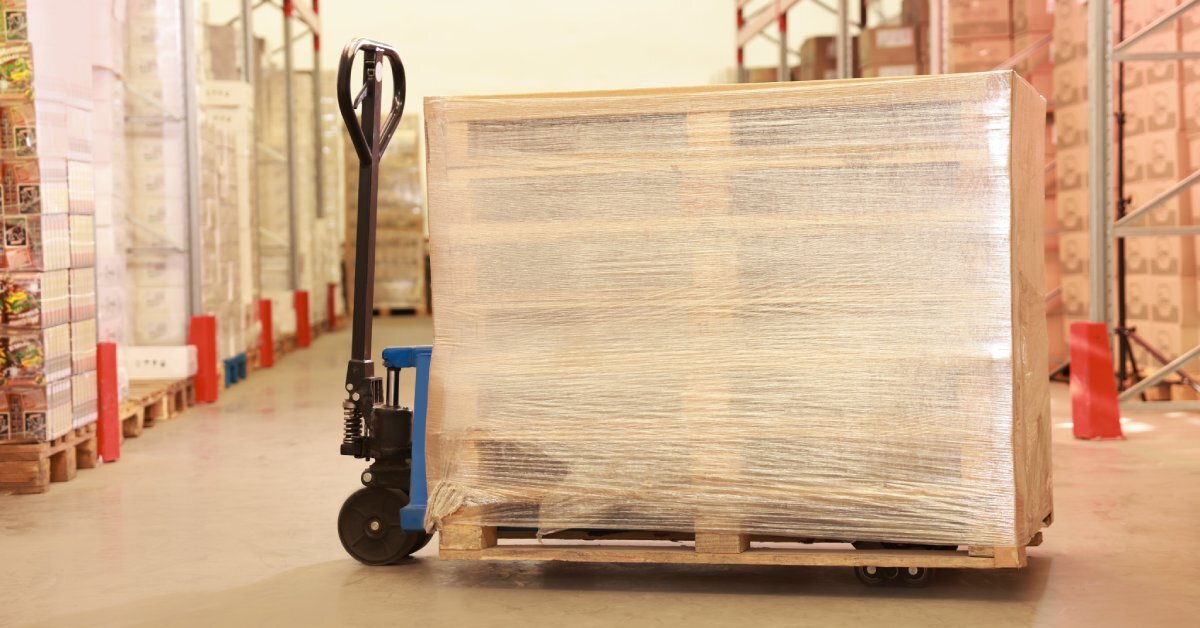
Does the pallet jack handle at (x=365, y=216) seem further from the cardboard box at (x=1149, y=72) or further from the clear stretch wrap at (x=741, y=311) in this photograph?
the cardboard box at (x=1149, y=72)

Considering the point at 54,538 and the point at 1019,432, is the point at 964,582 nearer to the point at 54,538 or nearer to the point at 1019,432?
the point at 1019,432

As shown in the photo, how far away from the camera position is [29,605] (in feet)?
14.4

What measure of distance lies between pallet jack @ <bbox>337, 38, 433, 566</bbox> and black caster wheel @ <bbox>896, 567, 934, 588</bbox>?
147 centimetres

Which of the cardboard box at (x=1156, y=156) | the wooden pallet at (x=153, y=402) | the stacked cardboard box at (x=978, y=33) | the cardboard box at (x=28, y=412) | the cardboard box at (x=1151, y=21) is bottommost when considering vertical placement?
the wooden pallet at (x=153, y=402)

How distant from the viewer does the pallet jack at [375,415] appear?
4.60 metres

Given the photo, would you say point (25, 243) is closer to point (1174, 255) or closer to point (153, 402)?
point (153, 402)

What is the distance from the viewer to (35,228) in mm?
6258

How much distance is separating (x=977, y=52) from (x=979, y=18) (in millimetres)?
252

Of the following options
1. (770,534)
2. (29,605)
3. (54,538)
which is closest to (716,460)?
(770,534)

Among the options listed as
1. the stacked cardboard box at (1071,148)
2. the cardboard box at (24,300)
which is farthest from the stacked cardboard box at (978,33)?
the cardboard box at (24,300)

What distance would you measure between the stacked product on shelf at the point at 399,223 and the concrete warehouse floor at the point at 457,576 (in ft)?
39.9

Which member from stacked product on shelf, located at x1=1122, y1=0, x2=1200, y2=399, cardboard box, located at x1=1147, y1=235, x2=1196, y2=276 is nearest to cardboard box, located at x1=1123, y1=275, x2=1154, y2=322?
stacked product on shelf, located at x1=1122, y1=0, x2=1200, y2=399

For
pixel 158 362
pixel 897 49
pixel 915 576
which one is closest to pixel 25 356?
pixel 158 362

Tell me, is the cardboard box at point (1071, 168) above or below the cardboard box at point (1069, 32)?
below
